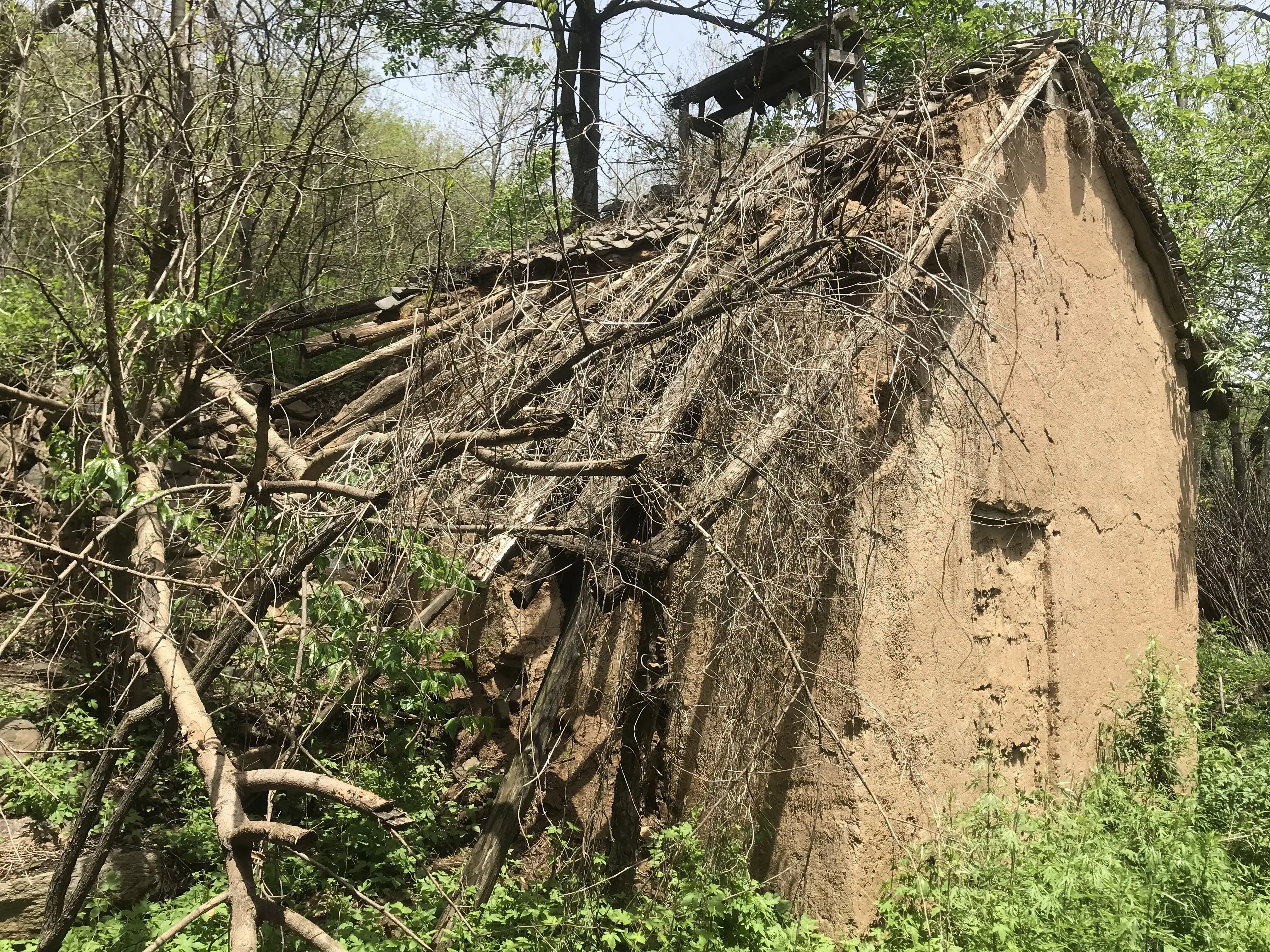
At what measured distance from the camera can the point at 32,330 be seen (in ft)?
19.6

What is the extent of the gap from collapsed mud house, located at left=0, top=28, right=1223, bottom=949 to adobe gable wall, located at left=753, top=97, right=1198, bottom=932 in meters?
0.02

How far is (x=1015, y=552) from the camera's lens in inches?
197

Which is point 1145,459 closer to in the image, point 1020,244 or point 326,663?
point 1020,244

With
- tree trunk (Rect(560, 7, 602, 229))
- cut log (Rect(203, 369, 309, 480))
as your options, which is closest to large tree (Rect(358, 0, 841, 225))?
tree trunk (Rect(560, 7, 602, 229))

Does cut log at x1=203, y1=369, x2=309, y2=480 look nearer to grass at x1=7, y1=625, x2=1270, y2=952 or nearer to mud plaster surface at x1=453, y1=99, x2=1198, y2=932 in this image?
grass at x1=7, y1=625, x2=1270, y2=952

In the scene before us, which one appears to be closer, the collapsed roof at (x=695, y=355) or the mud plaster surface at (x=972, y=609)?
the collapsed roof at (x=695, y=355)

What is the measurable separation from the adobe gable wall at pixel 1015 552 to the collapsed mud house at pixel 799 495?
0.06 feet

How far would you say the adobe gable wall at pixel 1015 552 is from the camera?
A: 165 inches

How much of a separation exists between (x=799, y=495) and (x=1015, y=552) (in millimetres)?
1558

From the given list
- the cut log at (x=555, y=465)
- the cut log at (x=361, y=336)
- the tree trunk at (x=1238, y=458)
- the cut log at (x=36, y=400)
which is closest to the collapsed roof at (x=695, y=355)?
the cut log at (x=555, y=465)

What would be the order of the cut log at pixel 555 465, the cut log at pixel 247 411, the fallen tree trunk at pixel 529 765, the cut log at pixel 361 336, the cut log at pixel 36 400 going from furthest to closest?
1. the cut log at pixel 361 336
2. the cut log at pixel 36 400
3. the fallen tree trunk at pixel 529 765
4. the cut log at pixel 247 411
5. the cut log at pixel 555 465

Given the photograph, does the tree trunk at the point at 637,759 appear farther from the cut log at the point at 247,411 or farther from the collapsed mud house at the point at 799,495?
the cut log at the point at 247,411

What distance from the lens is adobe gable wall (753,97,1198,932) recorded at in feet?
13.8

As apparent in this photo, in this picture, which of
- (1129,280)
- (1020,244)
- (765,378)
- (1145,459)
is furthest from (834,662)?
(1129,280)
